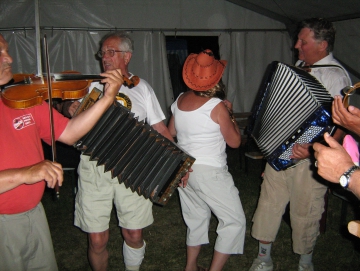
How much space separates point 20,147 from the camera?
1.92 metres

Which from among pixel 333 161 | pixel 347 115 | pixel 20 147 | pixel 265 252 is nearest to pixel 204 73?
pixel 347 115

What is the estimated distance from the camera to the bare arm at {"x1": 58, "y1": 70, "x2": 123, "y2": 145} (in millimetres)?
2086

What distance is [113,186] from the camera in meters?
2.70

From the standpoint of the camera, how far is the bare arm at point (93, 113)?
6.84 ft

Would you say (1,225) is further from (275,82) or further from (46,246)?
(275,82)

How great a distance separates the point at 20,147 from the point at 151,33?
223 inches

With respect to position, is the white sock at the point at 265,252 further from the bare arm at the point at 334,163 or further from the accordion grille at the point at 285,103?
the bare arm at the point at 334,163

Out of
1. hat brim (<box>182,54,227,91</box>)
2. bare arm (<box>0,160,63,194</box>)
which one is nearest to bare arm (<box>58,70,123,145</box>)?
bare arm (<box>0,160,63,194</box>)

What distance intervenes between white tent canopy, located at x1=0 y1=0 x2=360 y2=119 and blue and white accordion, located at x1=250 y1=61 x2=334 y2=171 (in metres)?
4.03

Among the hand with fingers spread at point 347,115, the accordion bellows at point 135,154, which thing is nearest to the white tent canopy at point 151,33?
the hand with fingers spread at point 347,115

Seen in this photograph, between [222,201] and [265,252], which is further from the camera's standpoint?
[265,252]

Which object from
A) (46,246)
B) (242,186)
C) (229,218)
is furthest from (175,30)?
(46,246)

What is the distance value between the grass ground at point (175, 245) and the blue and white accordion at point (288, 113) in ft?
4.60

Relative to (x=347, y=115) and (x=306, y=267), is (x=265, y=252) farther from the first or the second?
(x=347, y=115)
